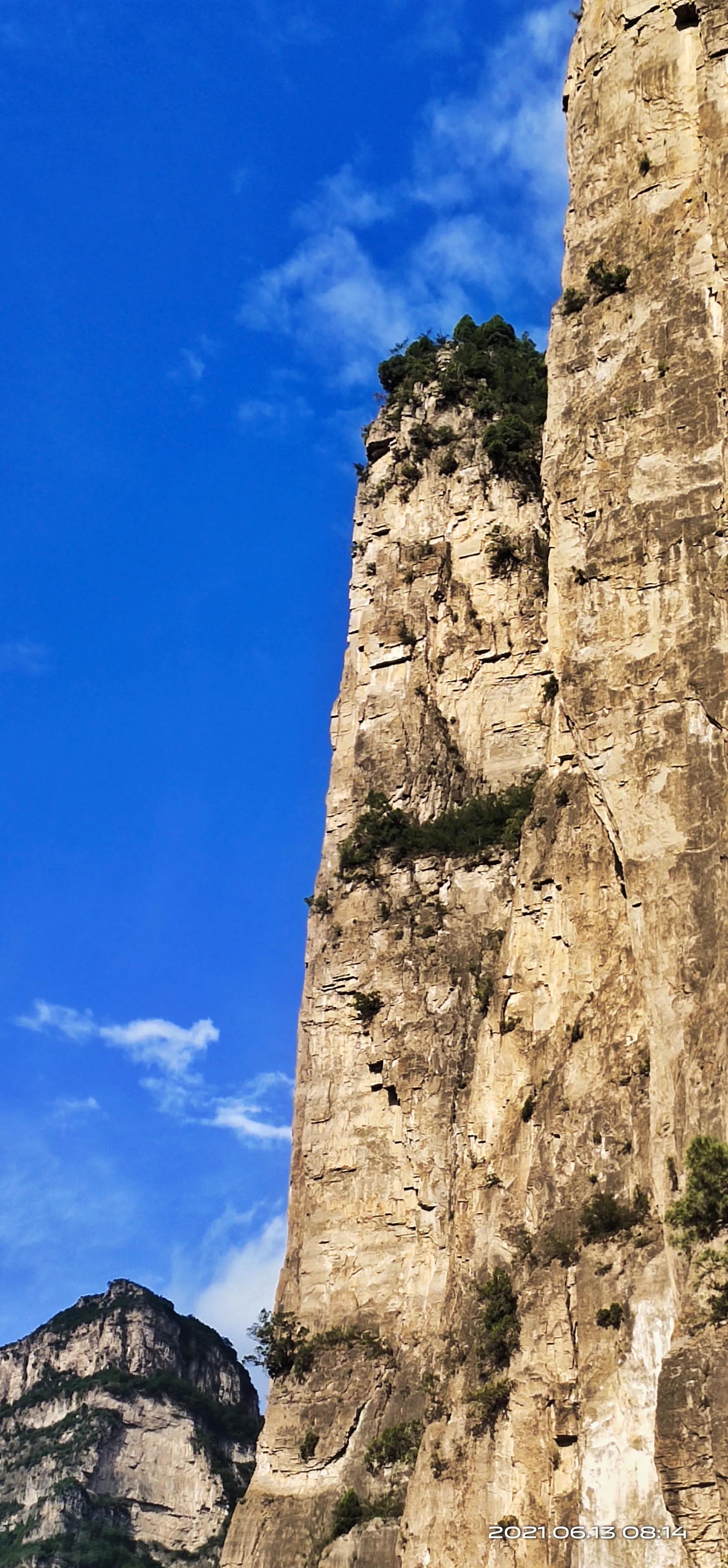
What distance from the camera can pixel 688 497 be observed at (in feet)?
130

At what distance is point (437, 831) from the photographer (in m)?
53.0

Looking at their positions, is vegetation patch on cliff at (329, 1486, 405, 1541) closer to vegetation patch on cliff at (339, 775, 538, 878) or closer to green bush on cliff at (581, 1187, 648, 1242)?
green bush on cliff at (581, 1187, 648, 1242)

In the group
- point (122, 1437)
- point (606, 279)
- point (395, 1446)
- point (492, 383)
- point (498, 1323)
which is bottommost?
point (395, 1446)

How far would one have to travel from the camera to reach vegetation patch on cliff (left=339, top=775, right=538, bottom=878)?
52.2 meters

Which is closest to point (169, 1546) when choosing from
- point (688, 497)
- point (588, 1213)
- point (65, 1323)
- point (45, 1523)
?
point (45, 1523)

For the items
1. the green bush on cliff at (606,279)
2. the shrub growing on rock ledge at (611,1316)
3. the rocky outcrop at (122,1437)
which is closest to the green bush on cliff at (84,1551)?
the rocky outcrop at (122,1437)

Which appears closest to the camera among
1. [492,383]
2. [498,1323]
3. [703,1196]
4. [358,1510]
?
[703,1196]

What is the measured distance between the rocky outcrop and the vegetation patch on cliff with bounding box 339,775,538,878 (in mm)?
Answer: 50160

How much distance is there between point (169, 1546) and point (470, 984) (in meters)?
59.1

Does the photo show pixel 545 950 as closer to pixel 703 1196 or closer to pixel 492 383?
pixel 703 1196

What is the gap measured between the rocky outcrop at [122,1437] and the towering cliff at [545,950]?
161 ft

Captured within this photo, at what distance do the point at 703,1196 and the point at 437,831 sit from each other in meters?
22.7

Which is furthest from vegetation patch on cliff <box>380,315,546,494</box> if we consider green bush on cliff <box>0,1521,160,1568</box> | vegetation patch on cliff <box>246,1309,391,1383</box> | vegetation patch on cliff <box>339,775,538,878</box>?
green bush on cliff <box>0,1521,160,1568</box>

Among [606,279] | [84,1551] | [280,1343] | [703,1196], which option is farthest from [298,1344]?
[84,1551]
